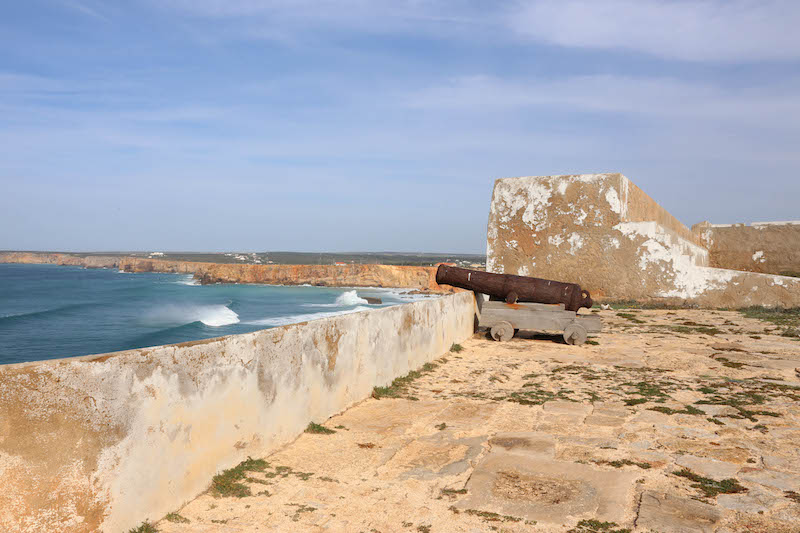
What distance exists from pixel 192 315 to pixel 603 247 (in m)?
35.5

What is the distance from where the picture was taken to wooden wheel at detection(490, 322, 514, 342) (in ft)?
24.8

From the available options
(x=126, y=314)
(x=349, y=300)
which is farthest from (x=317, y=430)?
(x=349, y=300)

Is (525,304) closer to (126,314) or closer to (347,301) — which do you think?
(126,314)

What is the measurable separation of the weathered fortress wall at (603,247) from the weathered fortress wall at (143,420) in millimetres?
7525

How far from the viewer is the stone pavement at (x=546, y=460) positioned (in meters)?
2.44

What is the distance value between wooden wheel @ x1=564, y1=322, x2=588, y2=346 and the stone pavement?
4.87 ft

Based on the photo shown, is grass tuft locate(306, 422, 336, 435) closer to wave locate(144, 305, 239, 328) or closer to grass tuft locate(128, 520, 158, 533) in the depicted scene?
grass tuft locate(128, 520, 158, 533)

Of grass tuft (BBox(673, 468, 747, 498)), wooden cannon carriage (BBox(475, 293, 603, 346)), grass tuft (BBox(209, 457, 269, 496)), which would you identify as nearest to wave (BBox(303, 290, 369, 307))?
wooden cannon carriage (BBox(475, 293, 603, 346))

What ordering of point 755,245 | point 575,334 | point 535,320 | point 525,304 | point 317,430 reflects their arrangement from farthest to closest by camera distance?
point 755,245 → point 525,304 → point 535,320 → point 575,334 → point 317,430

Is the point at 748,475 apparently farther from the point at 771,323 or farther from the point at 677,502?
the point at 771,323

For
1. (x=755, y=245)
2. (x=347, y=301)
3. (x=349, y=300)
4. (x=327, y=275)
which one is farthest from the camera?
(x=327, y=275)

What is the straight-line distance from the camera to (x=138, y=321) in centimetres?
3575

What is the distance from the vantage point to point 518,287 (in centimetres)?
765

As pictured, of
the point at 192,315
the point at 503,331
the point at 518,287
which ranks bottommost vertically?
the point at 192,315
